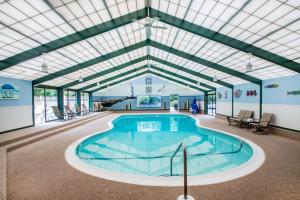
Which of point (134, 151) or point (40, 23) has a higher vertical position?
point (40, 23)

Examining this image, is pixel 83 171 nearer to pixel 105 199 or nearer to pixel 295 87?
pixel 105 199

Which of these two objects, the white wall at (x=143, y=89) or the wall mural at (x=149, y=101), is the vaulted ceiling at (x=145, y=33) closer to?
the white wall at (x=143, y=89)

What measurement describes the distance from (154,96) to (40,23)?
1849 cm

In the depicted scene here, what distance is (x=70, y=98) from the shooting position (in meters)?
16.0

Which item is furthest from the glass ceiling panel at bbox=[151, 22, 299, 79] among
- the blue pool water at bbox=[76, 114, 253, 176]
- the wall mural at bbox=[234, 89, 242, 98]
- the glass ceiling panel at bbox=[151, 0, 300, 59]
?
the blue pool water at bbox=[76, 114, 253, 176]

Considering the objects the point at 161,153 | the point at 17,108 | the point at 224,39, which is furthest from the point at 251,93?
the point at 17,108

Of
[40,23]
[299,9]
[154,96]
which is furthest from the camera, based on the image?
[154,96]

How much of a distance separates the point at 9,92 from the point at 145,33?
666 centimetres

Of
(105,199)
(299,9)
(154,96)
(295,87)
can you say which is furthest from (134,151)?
(154,96)

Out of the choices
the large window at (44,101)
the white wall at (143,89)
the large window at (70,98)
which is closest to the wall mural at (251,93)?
the white wall at (143,89)

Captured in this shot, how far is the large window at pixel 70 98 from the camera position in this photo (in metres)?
15.1

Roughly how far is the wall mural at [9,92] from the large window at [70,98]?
6.66 metres

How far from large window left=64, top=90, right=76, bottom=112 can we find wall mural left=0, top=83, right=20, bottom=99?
6.66 metres

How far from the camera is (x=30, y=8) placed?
4367 millimetres
